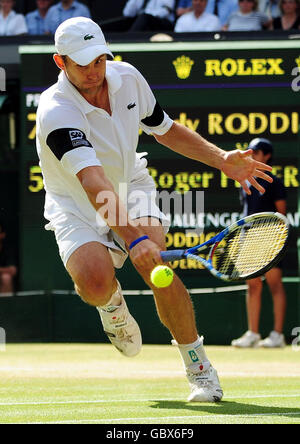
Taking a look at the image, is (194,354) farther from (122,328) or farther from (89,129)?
(89,129)

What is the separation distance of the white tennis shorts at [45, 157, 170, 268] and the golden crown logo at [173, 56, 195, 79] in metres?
4.26

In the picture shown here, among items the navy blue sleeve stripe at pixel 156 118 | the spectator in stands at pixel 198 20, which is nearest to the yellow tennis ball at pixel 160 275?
the navy blue sleeve stripe at pixel 156 118

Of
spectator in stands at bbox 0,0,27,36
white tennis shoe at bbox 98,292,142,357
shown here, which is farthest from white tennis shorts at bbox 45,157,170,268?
spectator in stands at bbox 0,0,27,36

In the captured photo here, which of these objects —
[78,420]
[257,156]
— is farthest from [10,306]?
[78,420]

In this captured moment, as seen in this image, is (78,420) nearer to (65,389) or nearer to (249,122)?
(65,389)

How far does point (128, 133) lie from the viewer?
6.07 metres

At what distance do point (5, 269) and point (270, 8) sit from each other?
4.19 m

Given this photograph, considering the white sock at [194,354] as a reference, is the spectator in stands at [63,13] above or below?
above

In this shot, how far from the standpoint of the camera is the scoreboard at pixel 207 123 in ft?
33.9

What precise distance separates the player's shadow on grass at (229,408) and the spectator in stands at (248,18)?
21.4 feet

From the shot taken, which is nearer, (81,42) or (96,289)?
(81,42)

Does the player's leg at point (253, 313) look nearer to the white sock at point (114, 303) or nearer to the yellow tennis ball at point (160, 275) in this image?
the white sock at point (114, 303)

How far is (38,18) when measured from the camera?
1243 centimetres

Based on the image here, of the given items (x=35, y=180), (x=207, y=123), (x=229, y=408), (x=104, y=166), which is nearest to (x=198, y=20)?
(x=207, y=123)
